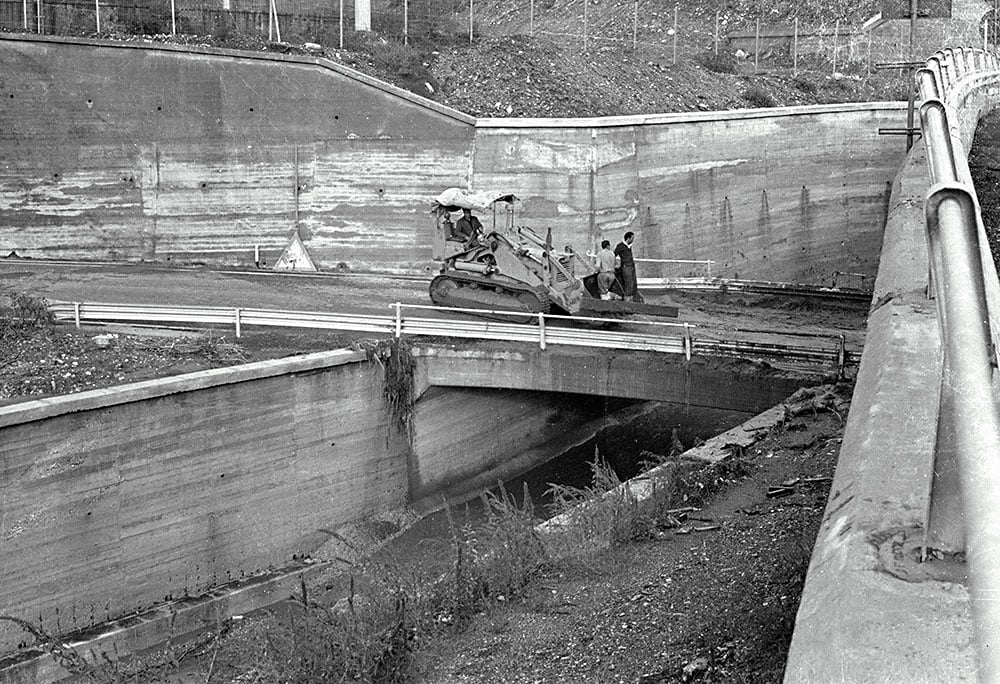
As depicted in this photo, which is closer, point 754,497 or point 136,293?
point 754,497

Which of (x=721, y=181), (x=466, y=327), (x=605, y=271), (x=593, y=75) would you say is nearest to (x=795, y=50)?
(x=593, y=75)

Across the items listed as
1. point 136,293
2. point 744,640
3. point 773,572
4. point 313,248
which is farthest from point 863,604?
point 313,248

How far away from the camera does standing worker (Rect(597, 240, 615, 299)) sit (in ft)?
67.0

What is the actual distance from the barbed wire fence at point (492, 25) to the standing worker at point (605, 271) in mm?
14080

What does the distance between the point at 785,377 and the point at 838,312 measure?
263 inches

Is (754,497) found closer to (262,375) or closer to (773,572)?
(773,572)

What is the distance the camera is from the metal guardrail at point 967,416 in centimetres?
237

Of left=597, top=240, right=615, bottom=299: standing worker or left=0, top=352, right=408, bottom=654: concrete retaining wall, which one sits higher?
left=597, top=240, right=615, bottom=299: standing worker

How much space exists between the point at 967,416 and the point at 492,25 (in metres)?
42.1

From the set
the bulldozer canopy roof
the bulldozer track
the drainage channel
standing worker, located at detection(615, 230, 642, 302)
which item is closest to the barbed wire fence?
the bulldozer canopy roof

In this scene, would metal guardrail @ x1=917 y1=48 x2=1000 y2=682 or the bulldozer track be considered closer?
metal guardrail @ x1=917 y1=48 x2=1000 y2=682

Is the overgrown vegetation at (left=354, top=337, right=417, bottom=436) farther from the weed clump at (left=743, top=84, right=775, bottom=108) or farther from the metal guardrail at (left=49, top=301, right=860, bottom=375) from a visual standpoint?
the weed clump at (left=743, top=84, right=775, bottom=108)

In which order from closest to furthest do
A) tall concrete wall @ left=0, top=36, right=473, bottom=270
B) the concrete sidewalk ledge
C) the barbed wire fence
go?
the concrete sidewalk ledge < tall concrete wall @ left=0, top=36, right=473, bottom=270 < the barbed wire fence

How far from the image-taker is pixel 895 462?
219 inches
